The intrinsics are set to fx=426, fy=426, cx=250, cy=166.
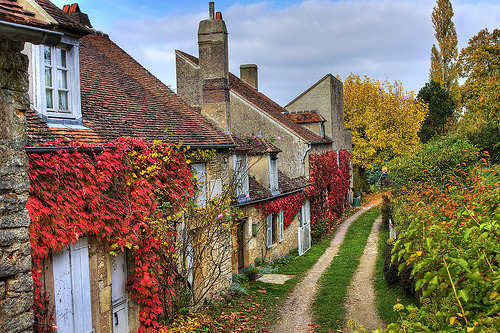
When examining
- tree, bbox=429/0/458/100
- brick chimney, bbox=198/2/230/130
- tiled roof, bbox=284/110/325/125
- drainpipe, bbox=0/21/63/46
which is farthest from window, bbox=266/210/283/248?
tree, bbox=429/0/458/100

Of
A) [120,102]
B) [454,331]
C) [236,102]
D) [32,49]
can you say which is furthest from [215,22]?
[454,331]

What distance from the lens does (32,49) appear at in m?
7.26

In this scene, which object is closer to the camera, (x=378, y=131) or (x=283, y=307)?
(x=283, y=307)

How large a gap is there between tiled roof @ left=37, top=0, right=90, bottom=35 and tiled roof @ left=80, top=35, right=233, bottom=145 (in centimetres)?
171

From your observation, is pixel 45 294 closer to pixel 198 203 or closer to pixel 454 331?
pixel 198 203

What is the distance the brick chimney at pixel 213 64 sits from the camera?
1288cm

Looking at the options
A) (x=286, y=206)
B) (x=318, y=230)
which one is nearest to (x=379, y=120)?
(x=318, y=230)

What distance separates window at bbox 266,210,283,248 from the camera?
694 inches

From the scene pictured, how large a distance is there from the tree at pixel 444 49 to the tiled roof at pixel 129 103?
4173cm

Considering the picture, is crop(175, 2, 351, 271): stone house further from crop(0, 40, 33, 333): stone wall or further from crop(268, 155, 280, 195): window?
crop(0, 40, 33, 333): stone wall

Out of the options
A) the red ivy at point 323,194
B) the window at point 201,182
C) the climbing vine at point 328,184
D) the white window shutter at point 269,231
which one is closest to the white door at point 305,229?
the red ivy at point 323,194

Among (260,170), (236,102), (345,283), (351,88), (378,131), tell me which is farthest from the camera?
(351,88)

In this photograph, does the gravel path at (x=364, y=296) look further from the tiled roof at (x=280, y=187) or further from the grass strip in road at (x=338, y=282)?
the tiled roof at (x=280, y=187)

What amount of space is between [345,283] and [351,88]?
2971 centimetres
